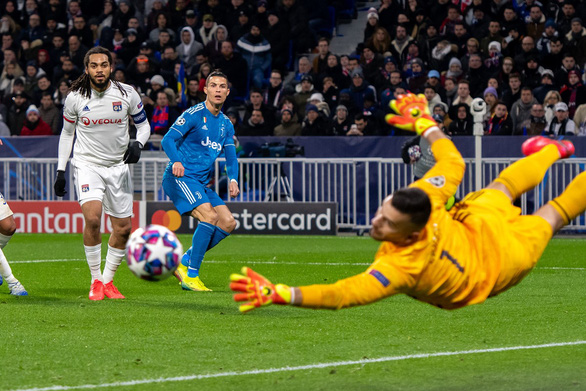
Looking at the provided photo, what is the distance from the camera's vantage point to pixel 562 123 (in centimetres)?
1880

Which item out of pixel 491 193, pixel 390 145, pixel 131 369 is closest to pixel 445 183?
pixel 491 193

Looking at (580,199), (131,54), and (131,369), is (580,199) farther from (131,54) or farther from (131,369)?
(131,54)

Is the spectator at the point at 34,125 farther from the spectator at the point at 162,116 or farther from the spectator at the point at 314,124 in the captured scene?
the spectator at the point at 314,124

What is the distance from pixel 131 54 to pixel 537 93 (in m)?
9.73

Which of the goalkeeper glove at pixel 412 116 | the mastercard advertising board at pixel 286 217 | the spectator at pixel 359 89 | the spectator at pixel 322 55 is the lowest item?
the mastercard advertising board at pixel 286 217

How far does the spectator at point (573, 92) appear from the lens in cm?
1981

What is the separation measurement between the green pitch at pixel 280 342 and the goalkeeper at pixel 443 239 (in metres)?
0.69

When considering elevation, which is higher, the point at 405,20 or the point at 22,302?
the point at 405,20

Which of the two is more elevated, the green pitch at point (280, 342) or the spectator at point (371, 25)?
the spectator at point (371, 25)

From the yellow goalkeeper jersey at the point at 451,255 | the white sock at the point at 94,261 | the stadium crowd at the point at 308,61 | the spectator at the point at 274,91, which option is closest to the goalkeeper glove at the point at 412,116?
the yellow goalkeeper jersey at the point at 451,255

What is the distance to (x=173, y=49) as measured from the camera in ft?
78.3

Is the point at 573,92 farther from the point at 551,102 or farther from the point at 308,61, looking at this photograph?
the point at 308,61

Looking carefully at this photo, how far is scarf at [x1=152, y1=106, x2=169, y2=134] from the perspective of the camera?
21.4 m

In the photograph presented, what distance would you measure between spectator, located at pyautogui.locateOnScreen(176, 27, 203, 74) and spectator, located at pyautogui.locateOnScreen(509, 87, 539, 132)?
26.3 ft
